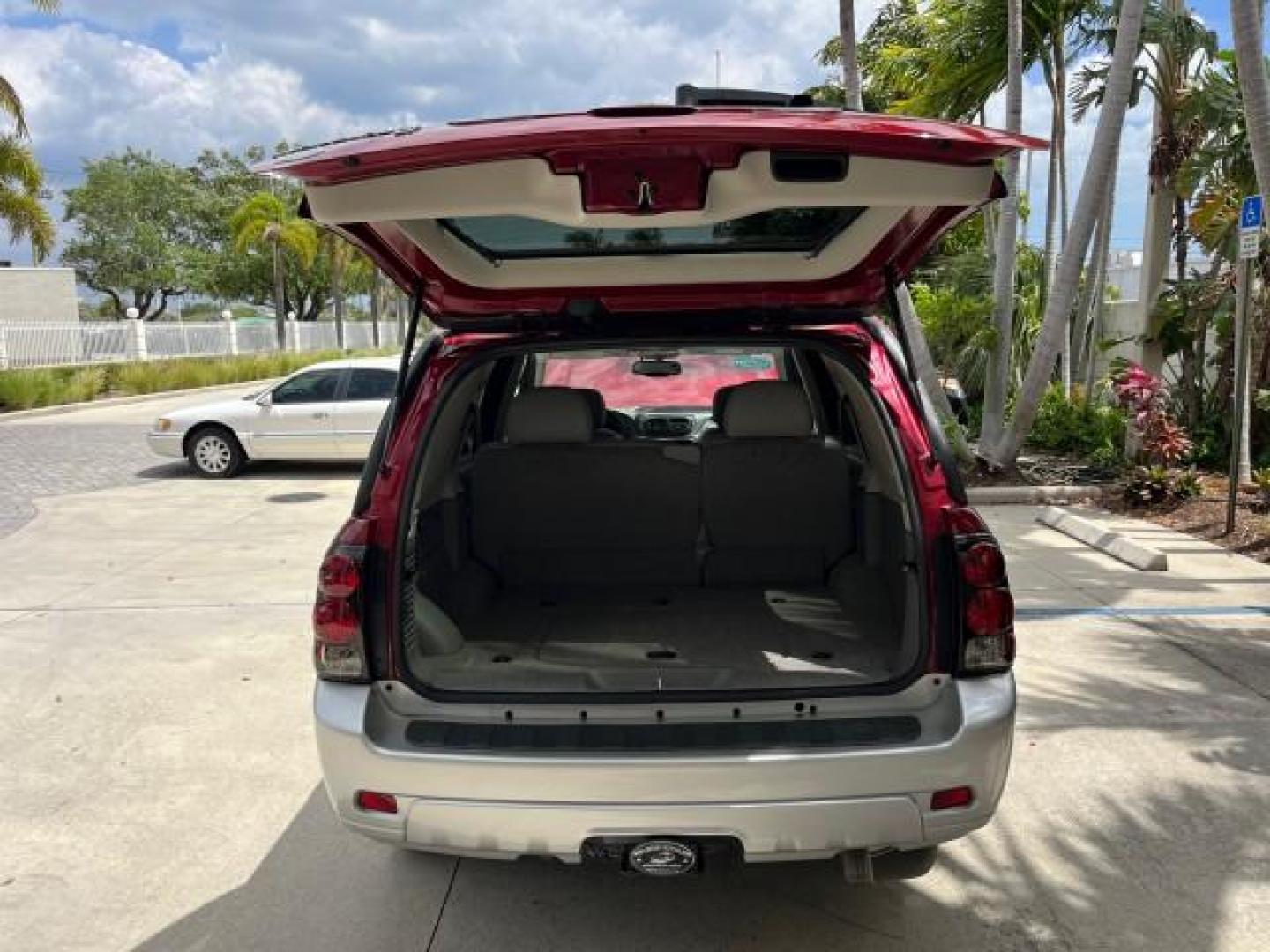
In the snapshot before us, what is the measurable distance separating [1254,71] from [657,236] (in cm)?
542

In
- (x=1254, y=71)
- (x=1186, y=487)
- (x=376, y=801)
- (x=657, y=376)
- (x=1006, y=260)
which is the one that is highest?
(x=1254, y=71)

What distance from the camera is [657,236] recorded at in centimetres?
299

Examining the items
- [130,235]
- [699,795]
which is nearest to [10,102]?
[699,795]

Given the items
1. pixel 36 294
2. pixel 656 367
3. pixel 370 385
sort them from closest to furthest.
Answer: pixel 656 367 → pixel 370 385 → pixel 36 294

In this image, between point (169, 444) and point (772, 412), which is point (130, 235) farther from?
point (772, 412)

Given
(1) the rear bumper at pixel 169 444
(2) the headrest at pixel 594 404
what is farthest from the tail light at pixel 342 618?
(1) the rear bumper at pixel 169 444

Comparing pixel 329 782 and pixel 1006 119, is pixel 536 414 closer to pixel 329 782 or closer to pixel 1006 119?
pixel 329 782

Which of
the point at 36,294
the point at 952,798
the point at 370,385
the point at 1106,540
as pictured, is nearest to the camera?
the point at 952,798

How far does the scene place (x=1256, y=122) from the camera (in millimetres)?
6539

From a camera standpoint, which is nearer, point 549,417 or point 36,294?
point 549,417

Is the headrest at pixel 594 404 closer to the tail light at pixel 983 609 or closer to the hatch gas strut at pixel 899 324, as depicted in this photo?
the hatch gas strut at pixel 899 324

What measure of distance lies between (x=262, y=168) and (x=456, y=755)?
1511mm

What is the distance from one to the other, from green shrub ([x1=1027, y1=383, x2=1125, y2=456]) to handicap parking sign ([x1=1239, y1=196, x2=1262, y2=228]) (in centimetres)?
355

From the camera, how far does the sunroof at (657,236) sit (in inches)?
115
